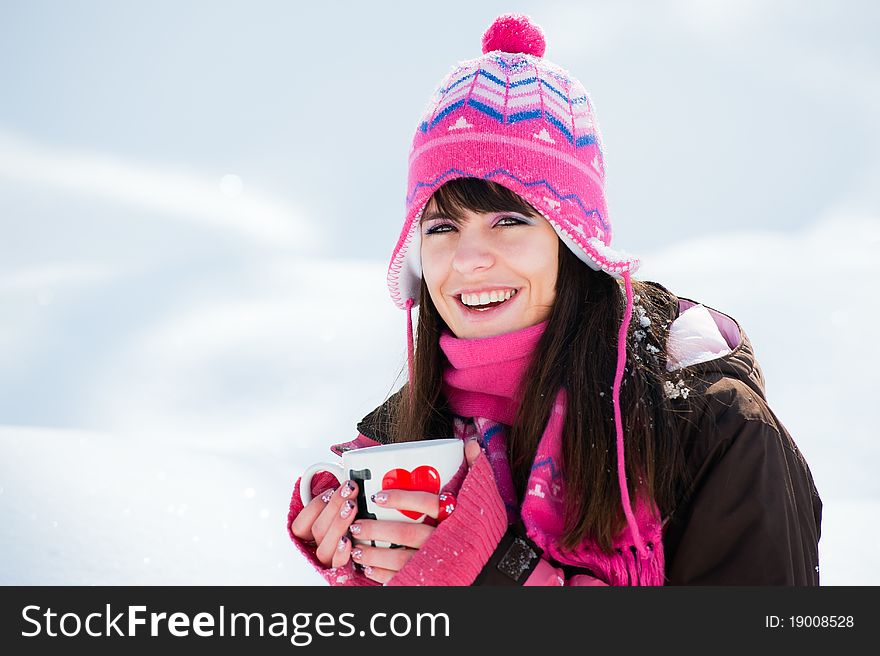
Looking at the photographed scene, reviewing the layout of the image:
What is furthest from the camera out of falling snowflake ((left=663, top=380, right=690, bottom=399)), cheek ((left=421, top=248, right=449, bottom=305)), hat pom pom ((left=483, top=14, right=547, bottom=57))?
hat pom pom ((left=483, top=14, right=547, bottom=57))

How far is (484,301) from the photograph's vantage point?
83.2 inches

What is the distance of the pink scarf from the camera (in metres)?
1.79

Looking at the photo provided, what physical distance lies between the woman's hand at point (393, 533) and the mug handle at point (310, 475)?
11 centimetres

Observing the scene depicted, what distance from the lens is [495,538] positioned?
1.68 metres

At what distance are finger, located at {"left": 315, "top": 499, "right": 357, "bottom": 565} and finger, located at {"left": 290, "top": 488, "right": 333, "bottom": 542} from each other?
87 millimetres

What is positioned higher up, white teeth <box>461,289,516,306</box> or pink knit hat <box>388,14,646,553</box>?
pink knit hat <box>388,14,646,553</box>

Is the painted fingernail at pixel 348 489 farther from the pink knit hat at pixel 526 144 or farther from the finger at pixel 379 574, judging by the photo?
the pink knit hat at pixel 526 144

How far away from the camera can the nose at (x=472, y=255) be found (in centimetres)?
204

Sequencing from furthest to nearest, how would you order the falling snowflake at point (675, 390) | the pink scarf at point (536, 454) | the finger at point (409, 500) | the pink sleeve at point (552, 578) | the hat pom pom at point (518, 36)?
the hat pom pom at point (518, 36) < the falling snowflake at point (675, 390) < the pink scarf at point (536, 454) < the pink sleeve at point (552, 578) < the finger at point (409, 500)

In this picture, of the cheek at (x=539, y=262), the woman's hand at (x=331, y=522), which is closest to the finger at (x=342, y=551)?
the woman's hand at (x=331, y=522)

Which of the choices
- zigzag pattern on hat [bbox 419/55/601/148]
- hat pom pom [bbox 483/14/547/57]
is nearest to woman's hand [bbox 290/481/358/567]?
zigzag pattern on hat [bbox 419/55/601/148]

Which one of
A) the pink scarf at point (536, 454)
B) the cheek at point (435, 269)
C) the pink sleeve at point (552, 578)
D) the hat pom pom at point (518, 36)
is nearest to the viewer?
the pink sleeve at point (552, 578)

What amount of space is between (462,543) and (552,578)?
26 centimetres

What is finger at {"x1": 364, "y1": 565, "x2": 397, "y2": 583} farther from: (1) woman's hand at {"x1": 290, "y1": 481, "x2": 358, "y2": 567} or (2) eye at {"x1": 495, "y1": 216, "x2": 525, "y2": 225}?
(2) eye at {"x1": 495, "y1": 216, "x2": 525, "y2": 225}
